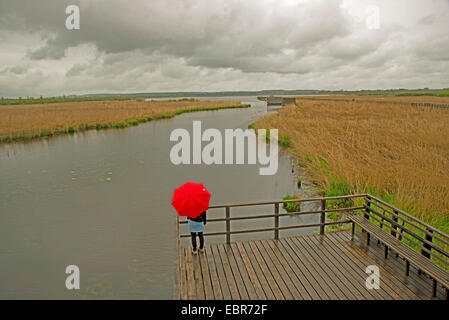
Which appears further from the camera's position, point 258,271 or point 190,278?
point 258,271

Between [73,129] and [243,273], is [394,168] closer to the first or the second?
[243,273]

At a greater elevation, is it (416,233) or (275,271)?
(416,233)

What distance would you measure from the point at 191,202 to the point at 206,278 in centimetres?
153

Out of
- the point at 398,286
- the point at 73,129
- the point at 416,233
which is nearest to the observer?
the point at 398,286

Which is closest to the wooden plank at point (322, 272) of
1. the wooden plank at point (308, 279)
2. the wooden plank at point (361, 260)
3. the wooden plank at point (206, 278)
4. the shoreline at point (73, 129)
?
the wooden plank at point (308, 279)

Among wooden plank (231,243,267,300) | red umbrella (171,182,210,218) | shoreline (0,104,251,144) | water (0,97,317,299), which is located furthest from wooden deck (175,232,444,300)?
shoreline (0,104,251,144)

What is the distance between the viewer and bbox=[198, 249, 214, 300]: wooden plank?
502 centimetres

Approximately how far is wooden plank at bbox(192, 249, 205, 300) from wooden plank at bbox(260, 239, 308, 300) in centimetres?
160

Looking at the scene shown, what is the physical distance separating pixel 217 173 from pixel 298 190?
5.04m

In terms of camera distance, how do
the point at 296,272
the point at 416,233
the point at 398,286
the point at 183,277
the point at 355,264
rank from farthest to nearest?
the point at 416,233, the point at 355,264, the point at 296,272, the point at 183,277, the point at 398,286

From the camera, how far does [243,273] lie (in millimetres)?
→ 5699

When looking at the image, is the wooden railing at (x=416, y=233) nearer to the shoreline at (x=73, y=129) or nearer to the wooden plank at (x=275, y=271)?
the wooden plank at (x=275, y=271)

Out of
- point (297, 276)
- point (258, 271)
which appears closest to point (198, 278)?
point (258, 271)
